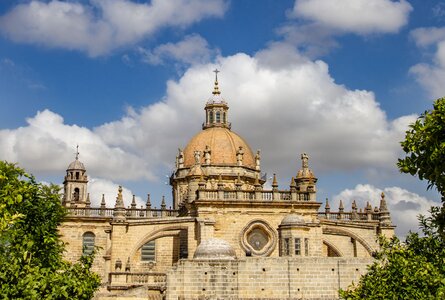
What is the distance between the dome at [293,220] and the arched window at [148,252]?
9.86 meters

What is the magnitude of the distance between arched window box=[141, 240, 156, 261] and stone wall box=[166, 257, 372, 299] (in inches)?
476

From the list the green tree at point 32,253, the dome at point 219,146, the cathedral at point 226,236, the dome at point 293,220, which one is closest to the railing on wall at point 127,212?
the cathedral at point 226,236

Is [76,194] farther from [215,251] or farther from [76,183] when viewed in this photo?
[215,251]

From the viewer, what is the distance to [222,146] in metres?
49.6

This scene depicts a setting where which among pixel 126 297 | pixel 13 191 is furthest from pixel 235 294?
pixel 13 191

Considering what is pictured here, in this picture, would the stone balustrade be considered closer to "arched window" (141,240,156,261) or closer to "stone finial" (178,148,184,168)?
"arched window" (141,240,156,261)

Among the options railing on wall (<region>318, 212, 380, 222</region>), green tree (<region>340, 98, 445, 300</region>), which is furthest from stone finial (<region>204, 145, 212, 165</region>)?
green tree (<region>340, 98, 445, 300</region>)

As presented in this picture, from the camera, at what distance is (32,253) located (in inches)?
786

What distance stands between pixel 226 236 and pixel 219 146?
562 inches

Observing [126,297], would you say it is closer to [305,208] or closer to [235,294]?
[235,294]

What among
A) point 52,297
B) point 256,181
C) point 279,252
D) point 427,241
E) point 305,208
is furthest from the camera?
point 256,181

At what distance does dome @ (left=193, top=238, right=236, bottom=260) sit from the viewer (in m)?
29.2

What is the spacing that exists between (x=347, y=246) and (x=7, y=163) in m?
27.1

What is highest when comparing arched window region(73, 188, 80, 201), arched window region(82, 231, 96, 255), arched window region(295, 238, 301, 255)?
arched window region(73, 188, 80, 201)
